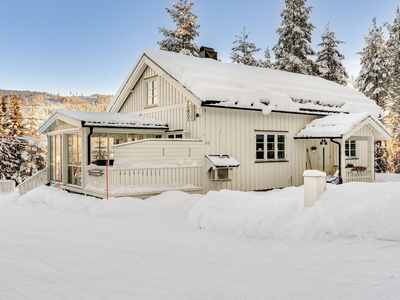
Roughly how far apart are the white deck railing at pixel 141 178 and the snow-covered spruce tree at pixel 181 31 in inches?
810

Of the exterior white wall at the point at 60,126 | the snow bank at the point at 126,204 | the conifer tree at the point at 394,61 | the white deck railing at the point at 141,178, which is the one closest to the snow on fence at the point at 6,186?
the exterior white wall at the point at 60,126

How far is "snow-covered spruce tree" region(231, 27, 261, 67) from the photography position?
116 feet

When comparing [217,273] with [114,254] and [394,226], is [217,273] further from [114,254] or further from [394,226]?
[394,226]

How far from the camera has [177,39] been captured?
31.2m

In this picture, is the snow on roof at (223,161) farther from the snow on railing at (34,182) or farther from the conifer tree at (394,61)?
the conifer tree at (394,61)

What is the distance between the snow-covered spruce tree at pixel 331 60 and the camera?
31.2m

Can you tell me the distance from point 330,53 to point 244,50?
28.1 ft

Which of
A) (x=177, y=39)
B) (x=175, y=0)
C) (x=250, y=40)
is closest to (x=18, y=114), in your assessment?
(x=177, y=39)

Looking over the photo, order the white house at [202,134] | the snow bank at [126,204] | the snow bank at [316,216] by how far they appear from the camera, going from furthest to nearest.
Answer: the white house at [202,134], the snow bank at [126,204], the snow bank at [316,216]

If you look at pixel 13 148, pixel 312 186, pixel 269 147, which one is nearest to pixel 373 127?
pixel 269 147

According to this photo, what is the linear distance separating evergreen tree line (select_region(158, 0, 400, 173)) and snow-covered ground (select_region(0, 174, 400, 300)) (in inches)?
928

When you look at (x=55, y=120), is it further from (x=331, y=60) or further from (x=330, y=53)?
(x=330, y=53)

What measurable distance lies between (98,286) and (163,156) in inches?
291

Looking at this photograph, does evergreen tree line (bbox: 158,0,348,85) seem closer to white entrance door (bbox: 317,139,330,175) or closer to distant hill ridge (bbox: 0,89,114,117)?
white entrance door (bbox: 317,139,330,175)
